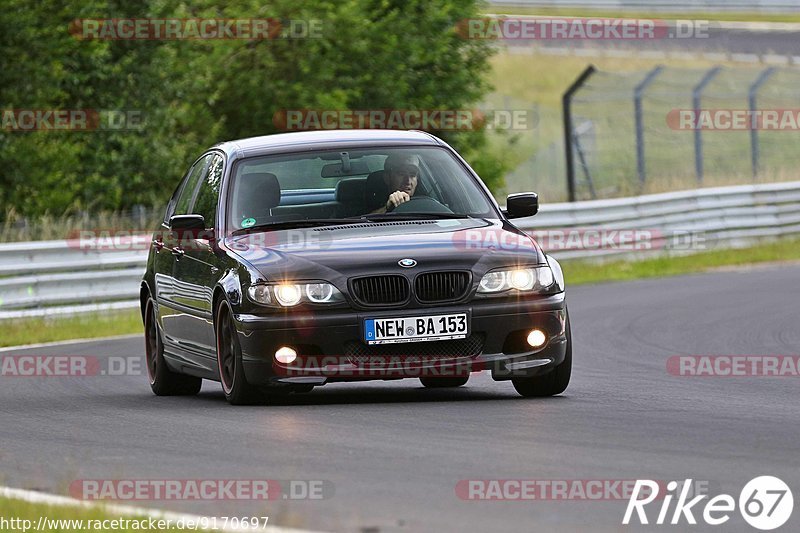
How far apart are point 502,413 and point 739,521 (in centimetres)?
346

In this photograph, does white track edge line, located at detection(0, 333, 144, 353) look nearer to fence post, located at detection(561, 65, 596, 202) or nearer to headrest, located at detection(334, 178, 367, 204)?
headrest, located at detection(334, 178, 367, 204)

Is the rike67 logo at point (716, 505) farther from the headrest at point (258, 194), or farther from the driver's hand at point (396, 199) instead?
the headrest at point (258, 194)

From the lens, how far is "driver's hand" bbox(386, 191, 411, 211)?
36.8 feet

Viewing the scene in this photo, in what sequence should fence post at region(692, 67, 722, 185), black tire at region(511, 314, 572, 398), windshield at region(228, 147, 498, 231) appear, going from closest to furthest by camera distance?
1. black tire at region(511, 314, 572, 398)
2. windshield at region(228, 147, 498, 231)
3. fence post at region(692, 67, 722, 185)

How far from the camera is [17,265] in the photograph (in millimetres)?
19562

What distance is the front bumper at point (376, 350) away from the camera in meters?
10.0

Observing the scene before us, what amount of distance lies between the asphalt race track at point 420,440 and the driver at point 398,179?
117cm

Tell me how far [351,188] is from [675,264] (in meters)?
15.1

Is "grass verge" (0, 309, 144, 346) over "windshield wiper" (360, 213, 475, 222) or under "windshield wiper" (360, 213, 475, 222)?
under

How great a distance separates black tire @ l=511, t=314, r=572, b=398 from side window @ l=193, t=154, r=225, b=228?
2191mm

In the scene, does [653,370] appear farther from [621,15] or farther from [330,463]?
[621,15]

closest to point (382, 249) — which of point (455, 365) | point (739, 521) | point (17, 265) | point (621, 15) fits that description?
point (455, 365)

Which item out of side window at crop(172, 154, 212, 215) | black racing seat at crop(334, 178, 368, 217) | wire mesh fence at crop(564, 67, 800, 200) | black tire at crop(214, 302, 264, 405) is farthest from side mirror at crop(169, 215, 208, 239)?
wire mesh fence at crop(564, 67, 800, 200)

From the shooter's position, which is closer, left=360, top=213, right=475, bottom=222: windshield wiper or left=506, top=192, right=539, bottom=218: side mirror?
left=360, top=213, right=475, bottom=222: windshield wiper
